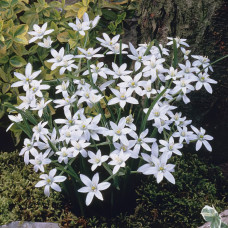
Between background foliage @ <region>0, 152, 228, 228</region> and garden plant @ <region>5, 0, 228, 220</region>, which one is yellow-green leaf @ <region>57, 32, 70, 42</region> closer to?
garden plant @ <region>5, 0, 228, 220</region>

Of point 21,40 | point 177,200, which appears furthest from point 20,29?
point 177,200

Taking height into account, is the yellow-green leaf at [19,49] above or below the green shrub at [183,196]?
above

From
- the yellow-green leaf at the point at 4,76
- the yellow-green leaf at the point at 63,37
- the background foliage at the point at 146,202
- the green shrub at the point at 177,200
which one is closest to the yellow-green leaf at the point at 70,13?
the yellow-green leaf at the point at 63,37

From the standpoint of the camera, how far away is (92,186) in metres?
1.47

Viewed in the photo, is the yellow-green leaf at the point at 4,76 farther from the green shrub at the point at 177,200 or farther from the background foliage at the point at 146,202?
the green shrub at the point at 177,200

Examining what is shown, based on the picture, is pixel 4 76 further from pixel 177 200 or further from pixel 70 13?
pixel 177 200

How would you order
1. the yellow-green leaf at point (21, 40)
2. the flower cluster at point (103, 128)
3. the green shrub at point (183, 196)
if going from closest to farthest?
the flower cluster at point (103, 128) → the green shrub at point (183, 196) → the yellow-green leaf at point (21, 40)

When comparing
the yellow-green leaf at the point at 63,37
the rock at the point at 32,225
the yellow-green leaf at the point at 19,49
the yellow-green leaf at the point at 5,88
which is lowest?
the rock at the point at 32,225

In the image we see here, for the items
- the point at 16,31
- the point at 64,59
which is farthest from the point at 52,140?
the point at 16,31

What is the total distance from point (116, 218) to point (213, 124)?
2.95 ft

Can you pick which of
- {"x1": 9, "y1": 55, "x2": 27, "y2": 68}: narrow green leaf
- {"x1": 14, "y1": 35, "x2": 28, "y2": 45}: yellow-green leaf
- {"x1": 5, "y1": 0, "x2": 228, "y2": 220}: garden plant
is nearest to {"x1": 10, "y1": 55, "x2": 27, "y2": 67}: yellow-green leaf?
{"x1": 9, "y1": 55, "x2": 27, "y2": 68}: narrow green leaf

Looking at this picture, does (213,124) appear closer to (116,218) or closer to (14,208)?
(116,218)

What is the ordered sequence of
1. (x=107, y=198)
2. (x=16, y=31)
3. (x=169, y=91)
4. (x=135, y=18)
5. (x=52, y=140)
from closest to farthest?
(x=52, y=140) < (x=169, y=91) < (x=107, y=198) < (x=16, y=31) < (x=135, y=18)

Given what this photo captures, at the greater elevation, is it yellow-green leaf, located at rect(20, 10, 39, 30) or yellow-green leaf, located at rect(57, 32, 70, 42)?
yellow-green leaf, located at rect(20, 10, 39, 30)
